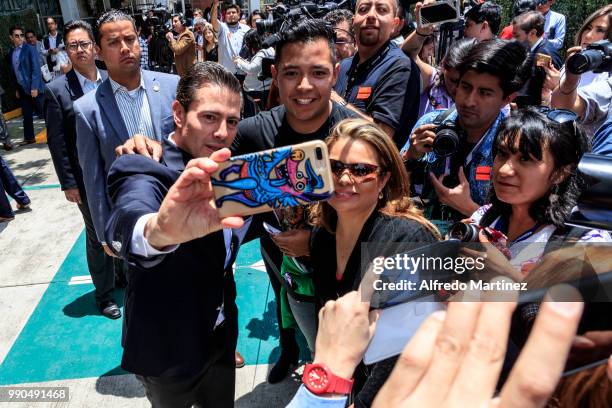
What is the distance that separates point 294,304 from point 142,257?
1.11 metres

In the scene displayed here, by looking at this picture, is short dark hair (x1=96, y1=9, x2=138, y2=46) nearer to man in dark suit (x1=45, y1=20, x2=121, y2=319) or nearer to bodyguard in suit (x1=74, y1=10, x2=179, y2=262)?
bodyguard in suit (x1=74, y1=10, x2=179, y2=262)

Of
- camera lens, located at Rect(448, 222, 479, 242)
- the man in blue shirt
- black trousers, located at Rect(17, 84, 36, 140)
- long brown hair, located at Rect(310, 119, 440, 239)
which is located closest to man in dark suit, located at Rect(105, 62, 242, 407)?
long brown hair, located at Rect(310, 119, 440, 239)

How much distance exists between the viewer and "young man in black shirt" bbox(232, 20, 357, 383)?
2.01 m

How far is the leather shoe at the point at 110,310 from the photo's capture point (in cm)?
325

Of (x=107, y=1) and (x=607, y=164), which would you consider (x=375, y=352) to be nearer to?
(x=607, y=164)

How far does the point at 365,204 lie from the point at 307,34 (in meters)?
0.93

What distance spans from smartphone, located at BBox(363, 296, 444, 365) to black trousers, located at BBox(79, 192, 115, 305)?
274 cm

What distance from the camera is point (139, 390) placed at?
267 centimetres

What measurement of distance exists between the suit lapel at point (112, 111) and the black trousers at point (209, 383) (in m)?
1.32

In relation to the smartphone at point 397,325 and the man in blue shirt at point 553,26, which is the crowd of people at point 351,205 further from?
the man in blue shirt at point 553,26

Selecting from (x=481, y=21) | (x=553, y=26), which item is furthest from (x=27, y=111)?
(x=553, y=26)

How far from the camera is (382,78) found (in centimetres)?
249

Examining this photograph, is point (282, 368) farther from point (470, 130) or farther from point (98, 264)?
point (470, 130)

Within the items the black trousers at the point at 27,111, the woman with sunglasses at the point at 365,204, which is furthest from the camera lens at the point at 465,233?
the black trousers at the point at 27,111
